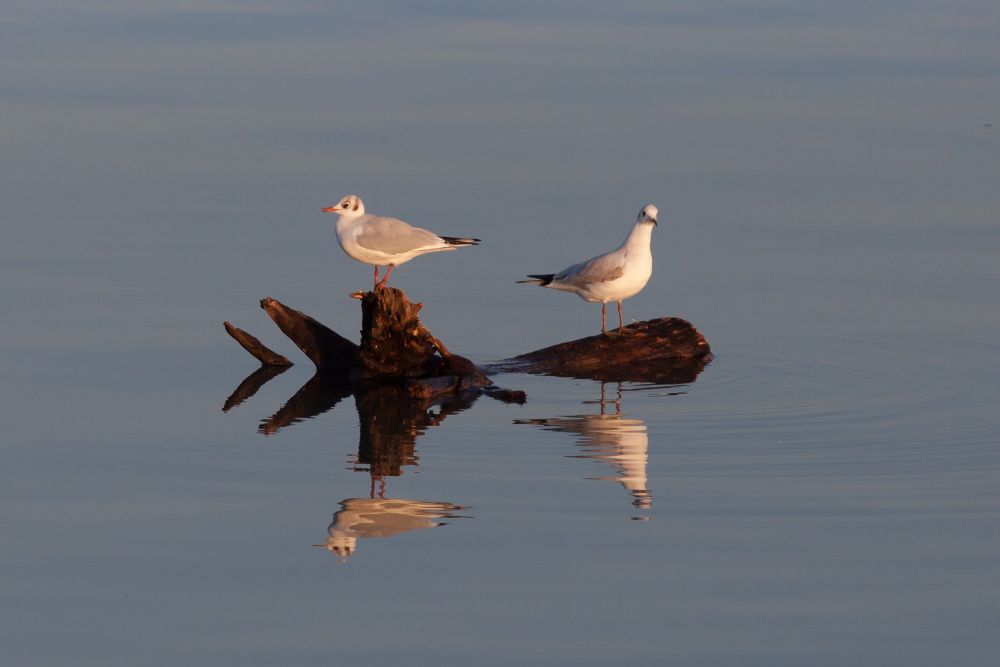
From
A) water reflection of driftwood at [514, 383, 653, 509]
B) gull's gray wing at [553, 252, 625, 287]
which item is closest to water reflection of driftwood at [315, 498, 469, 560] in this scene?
water reflection of driftwood at [514, 383, 653, 509]

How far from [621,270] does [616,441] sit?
321 cm

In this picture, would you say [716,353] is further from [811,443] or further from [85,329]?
[85,329]

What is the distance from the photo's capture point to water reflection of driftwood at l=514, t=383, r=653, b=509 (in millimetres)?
11610

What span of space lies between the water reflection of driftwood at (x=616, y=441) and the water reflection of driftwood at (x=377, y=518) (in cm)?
140

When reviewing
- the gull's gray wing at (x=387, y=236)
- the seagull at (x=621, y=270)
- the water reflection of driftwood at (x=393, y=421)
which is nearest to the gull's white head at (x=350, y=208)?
the gull's gray wing at (x=387, y=236)

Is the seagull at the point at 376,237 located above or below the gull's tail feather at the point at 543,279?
above

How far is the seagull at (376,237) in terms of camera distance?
1559 centimetres

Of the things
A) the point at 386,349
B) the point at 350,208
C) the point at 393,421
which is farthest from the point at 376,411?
the point at 350,208

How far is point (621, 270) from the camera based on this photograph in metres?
15.7

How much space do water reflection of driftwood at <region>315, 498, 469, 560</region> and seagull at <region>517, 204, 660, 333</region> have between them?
17.3 ft

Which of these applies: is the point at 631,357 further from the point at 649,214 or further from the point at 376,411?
the point at 376,411

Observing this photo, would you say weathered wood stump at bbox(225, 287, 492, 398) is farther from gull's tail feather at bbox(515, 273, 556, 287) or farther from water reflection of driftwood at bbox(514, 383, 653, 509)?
gull's tail feather at bbox(515, 273, 556, 287)

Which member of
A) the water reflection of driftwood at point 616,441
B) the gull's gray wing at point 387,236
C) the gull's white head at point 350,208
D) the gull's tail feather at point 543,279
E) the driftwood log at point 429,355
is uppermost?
the gull's white head at point 350,208

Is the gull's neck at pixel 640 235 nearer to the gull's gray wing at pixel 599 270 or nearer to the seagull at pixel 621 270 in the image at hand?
the seagull at pixel 621 270
